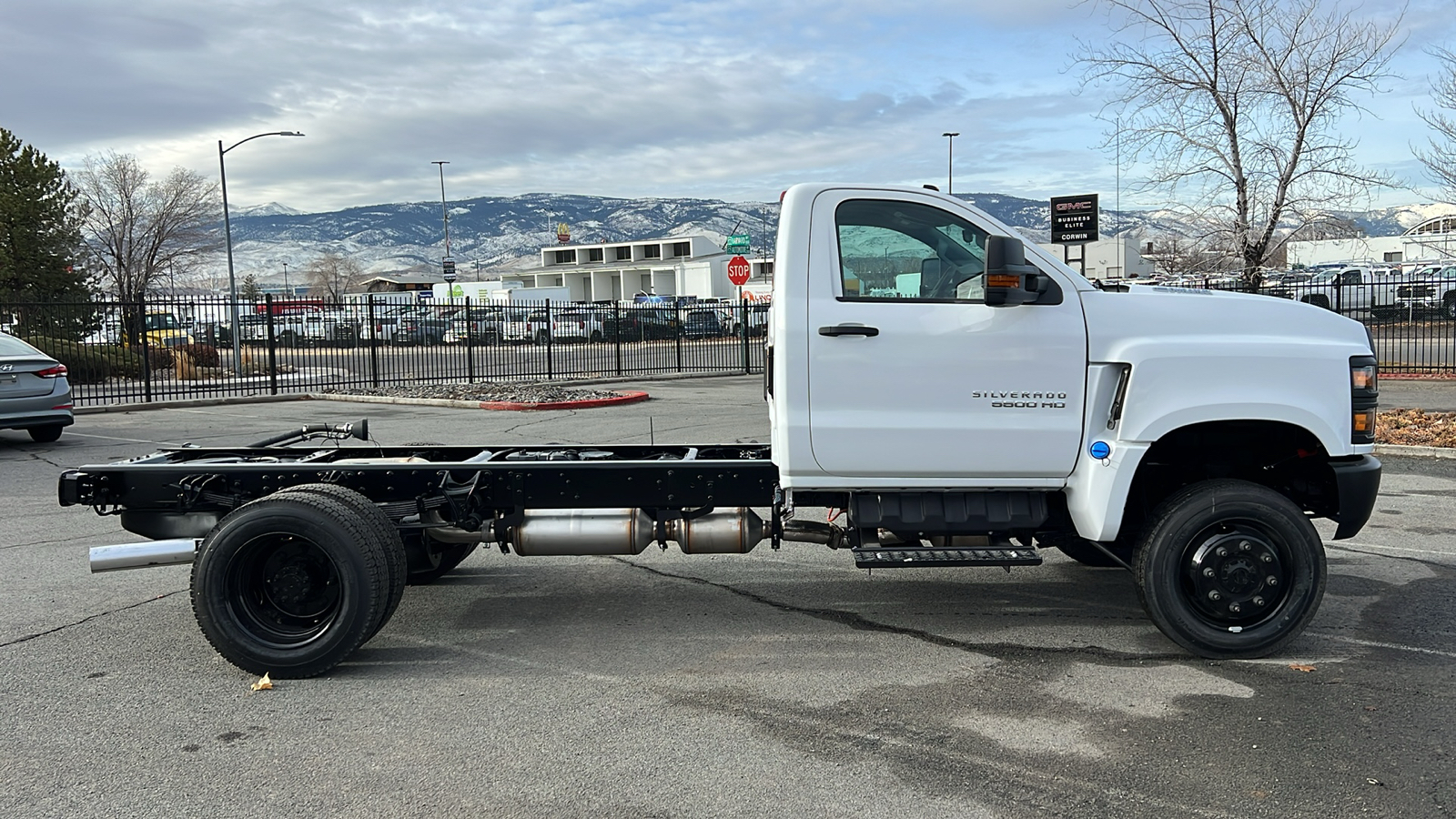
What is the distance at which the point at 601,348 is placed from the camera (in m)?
28.2

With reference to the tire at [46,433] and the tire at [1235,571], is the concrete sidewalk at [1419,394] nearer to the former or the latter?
the tire at [1235,571]

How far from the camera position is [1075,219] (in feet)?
73.8

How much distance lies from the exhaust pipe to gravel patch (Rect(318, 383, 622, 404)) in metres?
12.8

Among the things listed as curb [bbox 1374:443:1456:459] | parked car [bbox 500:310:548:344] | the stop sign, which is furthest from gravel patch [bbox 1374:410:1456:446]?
parked car [bbox 500:310:548:344]

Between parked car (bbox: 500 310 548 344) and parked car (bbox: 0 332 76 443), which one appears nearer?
parked car (bbox: 0 332 76 443)

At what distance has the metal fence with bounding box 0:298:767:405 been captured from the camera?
21.6 m

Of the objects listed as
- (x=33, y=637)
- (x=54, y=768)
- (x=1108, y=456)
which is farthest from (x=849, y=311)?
(x=33, y=637)

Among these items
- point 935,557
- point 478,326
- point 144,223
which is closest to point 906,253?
point 935,557

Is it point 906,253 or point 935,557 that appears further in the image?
point 906,253

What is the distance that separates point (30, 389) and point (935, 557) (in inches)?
494

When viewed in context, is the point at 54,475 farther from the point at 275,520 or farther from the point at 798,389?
the point at 798,389

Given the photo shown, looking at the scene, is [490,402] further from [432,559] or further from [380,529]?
[380,529]

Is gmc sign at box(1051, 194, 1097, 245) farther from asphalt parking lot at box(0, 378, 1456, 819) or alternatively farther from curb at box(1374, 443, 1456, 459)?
asphalt parking lot at box(0, 378, 1456, 819)

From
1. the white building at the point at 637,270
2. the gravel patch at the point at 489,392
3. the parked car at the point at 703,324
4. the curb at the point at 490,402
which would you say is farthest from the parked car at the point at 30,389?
the white building at the point at 637,270
